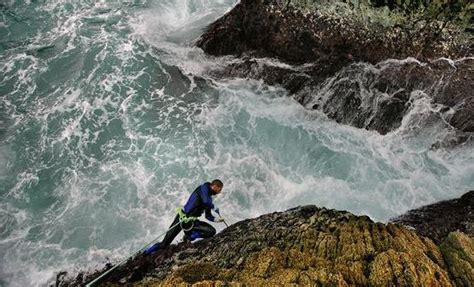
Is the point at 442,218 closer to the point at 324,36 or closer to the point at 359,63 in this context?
the point at 359,63

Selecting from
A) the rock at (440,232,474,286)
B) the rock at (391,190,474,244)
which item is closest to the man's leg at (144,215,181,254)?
the rock at (440,232,474,286)

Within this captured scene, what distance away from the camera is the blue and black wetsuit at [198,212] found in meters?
10.2

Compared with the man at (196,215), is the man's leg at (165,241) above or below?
below

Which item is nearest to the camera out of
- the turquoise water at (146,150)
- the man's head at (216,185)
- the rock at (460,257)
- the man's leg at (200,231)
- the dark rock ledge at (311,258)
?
the dark rock ledge at (311,258)

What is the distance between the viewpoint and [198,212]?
1038 cm

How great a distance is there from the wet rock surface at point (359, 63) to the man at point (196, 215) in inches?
246

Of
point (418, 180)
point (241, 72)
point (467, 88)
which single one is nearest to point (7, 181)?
point (241, 72)

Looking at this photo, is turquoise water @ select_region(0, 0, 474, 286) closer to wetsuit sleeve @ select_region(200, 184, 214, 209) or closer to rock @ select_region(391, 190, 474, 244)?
rock @ select_region(391, 190, 474, 244)

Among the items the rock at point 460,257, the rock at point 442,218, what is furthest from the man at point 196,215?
the rock at point 442,218

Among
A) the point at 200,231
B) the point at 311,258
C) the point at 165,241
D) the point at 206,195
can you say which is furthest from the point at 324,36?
the point at 311,258

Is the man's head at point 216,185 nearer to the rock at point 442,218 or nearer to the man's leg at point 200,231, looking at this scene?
the man's leg at point 200,231

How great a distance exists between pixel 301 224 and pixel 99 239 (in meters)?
5.72

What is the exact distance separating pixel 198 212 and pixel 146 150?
4332 mm

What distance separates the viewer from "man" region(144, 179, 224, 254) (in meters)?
10.2
